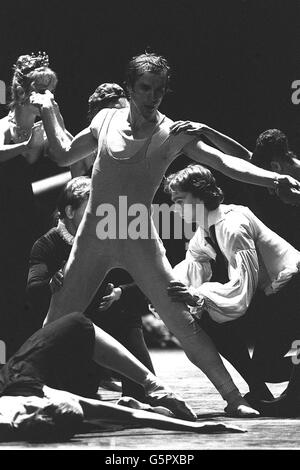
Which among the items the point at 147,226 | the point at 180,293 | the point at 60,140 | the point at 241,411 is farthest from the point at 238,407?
the point at 60,140

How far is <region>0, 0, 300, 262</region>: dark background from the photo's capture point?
7.04 metres

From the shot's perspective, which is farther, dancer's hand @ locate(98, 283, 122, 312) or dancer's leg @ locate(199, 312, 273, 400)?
dancer's hand @ locate(98, 283, 122, 312)

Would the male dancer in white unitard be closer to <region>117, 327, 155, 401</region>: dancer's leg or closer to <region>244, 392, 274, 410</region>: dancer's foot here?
<region>244, 392, 274, 410</region>: dancer's foot

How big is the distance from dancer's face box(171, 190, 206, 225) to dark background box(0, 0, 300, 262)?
875 millimetres

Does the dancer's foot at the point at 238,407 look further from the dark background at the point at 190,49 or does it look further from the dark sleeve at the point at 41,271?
the dark background at the point at 190,49

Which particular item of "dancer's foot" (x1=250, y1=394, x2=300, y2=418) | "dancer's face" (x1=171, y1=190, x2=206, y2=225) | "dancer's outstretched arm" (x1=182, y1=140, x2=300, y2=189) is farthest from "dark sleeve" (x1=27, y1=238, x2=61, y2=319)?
"dancer's foot" (x1=250, y1=394, x2=300, y2=418)

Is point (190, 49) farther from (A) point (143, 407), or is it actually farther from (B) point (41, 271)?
(A) point (143, 407)

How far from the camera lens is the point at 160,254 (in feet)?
19.1

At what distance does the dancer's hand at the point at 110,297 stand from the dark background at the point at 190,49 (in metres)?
1.18

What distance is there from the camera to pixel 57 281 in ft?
19.4

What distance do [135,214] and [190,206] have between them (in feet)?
1.42

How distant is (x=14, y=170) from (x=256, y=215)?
1.41 meters

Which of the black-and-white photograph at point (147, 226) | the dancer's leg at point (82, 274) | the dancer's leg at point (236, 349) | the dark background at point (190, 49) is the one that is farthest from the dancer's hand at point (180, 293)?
the dark background at point (190, 49)

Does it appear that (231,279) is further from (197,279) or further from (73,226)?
(73,226)
